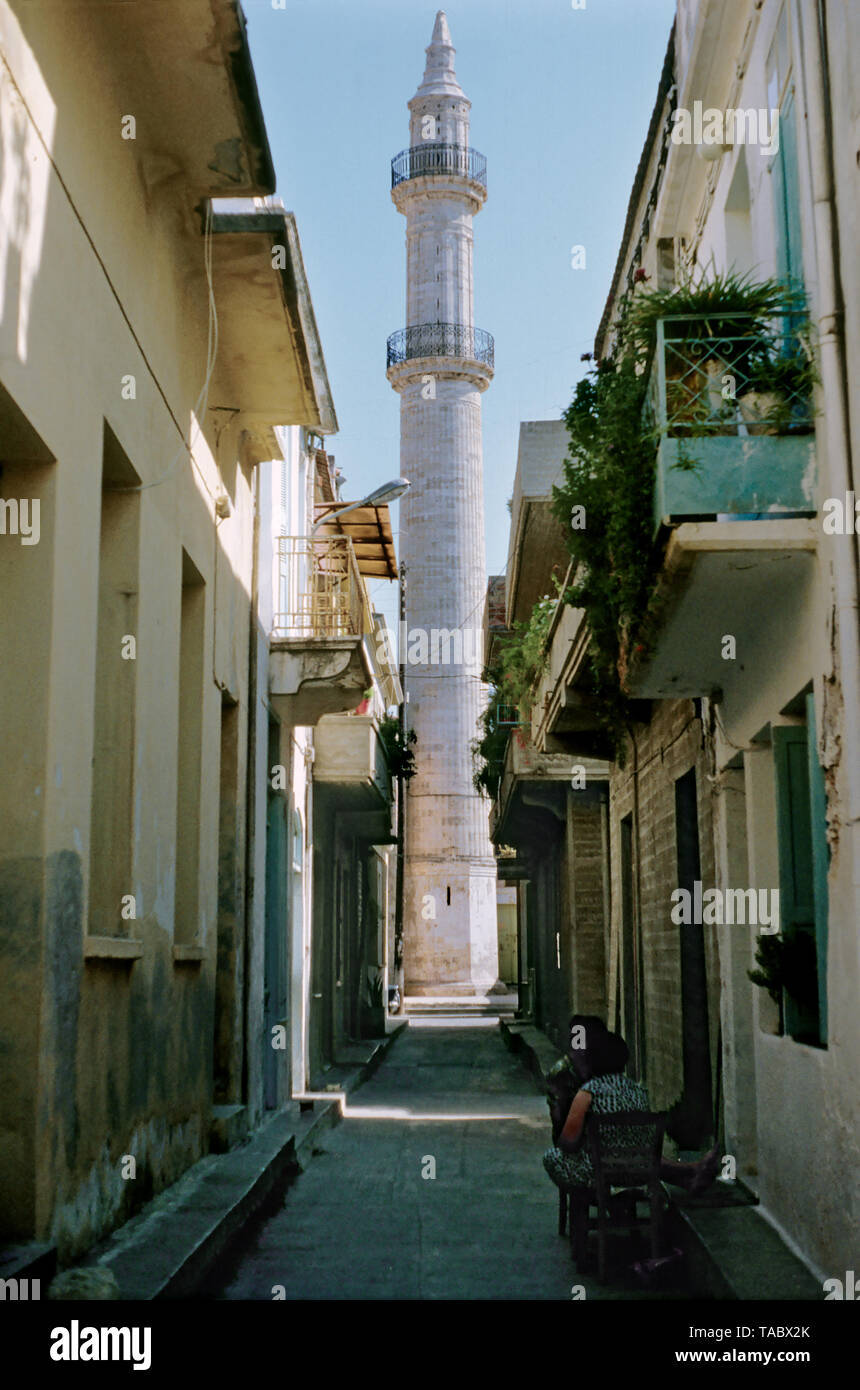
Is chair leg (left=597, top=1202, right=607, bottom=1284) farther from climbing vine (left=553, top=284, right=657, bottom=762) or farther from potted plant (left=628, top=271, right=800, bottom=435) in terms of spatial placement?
potted plant (left=628, top=271, right=800, bottom=435)

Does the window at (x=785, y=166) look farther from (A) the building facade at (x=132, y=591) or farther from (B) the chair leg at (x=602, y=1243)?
(B) the chair leg at (x=602, y=1243)

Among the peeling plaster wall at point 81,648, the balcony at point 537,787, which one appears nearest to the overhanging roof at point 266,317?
the peeling plaster wall at point 81,648

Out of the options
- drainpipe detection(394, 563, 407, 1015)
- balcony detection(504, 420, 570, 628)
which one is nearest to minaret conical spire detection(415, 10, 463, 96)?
drainpipe detection(394, 563, 407, 1015)

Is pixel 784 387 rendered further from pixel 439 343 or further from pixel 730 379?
pixel 439 343

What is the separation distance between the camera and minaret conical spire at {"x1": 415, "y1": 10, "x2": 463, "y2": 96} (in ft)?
160

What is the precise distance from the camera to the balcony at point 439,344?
45.4 metres

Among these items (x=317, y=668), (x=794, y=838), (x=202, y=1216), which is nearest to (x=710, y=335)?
(x=794, y=838)

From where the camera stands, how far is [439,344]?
149ft

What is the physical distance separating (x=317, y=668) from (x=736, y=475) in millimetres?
7605

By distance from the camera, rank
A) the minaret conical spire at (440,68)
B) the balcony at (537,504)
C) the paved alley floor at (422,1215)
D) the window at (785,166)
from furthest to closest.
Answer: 1. the minaret conical spire at (440,68)
2. the balcony at (537,504)
3. the paved alley floor at (422,1215)
4. the window at (785,166)

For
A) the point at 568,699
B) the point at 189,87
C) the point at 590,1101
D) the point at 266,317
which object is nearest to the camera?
the point at 590,1101

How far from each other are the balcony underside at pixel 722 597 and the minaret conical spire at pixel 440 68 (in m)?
43.6
